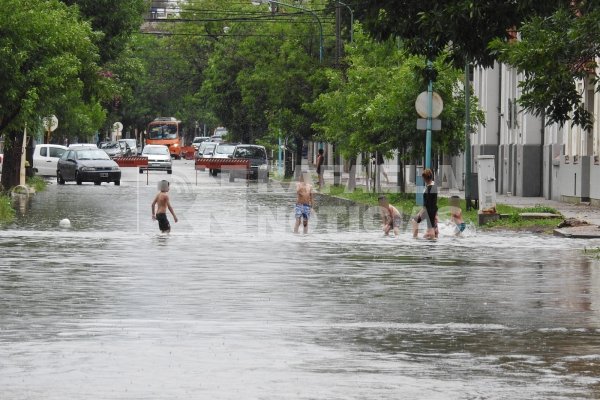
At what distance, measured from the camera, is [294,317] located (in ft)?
51.1

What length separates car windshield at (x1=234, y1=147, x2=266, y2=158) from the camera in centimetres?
7869

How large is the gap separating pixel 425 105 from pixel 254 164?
33941 millimetres

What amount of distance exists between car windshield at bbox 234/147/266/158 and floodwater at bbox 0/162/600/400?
47.6m

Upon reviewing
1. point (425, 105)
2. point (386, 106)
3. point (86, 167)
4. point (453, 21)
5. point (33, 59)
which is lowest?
point (86, 167)

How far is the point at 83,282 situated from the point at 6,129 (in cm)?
2239

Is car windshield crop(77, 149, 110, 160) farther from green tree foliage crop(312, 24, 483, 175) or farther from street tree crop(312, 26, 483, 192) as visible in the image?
street tree crop(312, 26, 483, 192)

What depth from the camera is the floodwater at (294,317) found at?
36.3 ft

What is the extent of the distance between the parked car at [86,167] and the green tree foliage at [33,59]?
73.8 ft

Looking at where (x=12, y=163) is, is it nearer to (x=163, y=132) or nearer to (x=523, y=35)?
(x=523, y=35)

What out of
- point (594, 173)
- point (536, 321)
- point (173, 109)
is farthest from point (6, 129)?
point (173, 109)

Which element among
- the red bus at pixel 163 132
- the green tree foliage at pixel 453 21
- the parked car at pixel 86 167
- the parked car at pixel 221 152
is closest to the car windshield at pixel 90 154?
the parked car at pixel 86 167

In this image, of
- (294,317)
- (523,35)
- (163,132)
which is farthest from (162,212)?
(163,132)

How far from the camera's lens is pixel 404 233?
32719 millimetres

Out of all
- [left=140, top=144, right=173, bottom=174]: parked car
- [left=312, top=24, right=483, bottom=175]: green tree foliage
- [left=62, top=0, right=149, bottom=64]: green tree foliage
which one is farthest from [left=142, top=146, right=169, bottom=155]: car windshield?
[left=62, top=0, right=149, bottom=64]: green tree foliage
